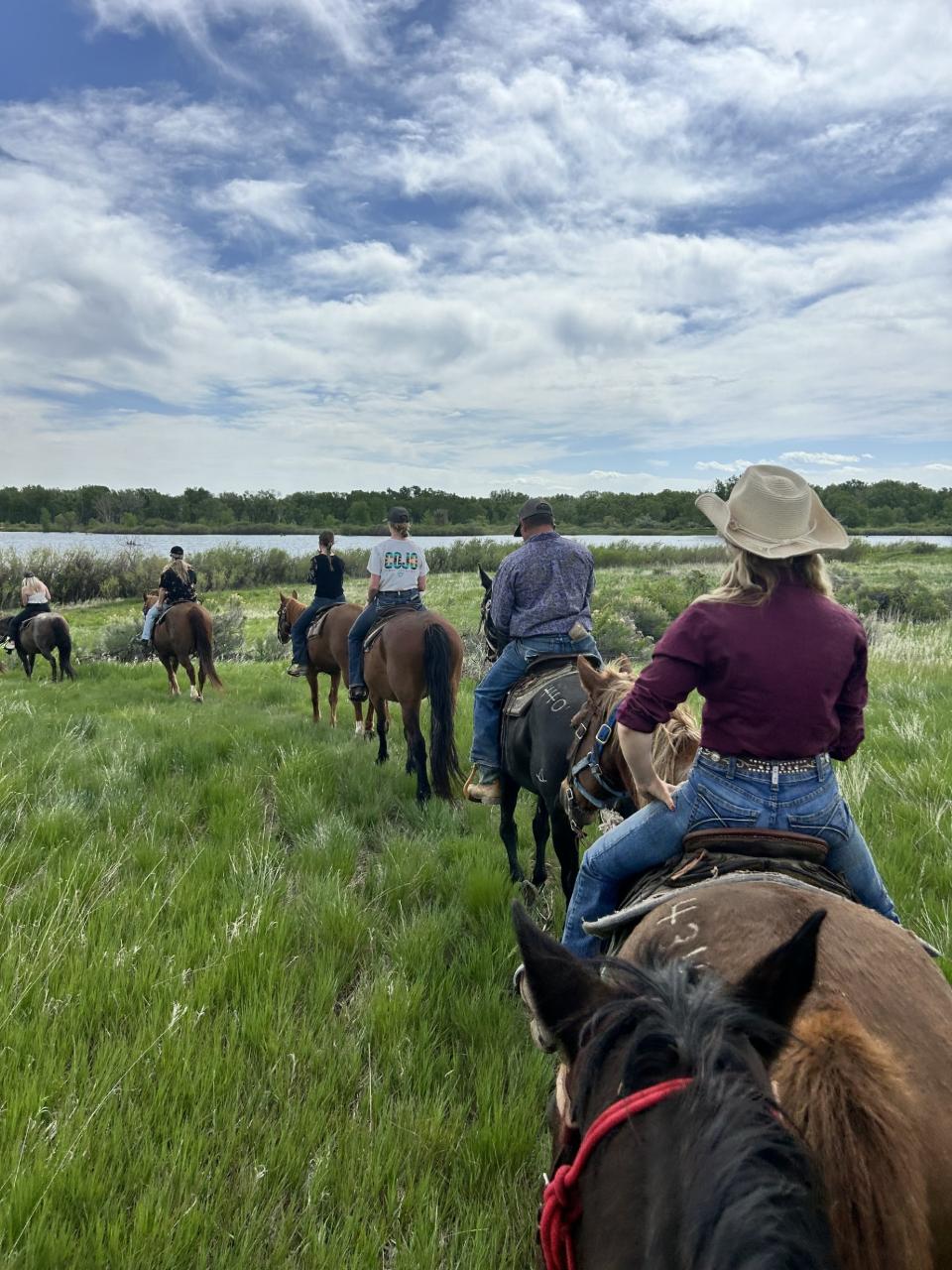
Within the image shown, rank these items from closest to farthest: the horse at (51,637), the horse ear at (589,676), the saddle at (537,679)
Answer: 1. the horse ear at (589,676)
2. the saddle at (537,679)
3. the horse at (51,637)

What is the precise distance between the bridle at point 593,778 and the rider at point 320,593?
21.6 feet

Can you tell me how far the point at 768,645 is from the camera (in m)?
2.06

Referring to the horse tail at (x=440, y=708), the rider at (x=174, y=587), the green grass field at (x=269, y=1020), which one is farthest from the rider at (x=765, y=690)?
the rider at (x=174, y=587)

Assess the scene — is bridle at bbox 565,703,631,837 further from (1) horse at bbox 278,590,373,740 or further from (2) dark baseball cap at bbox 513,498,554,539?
(1) horse at bbox 278,590,373,740

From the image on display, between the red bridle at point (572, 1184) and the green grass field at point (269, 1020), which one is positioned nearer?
the red bridle at point (572, 1184)

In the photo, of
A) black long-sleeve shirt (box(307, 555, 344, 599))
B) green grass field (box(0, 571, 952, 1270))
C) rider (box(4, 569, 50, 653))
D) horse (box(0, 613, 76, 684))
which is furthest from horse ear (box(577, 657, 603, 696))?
rider (box(4, 569, 50, 653))

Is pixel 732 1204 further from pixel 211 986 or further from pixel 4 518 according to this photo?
pixel 4 518

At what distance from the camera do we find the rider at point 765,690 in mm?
2078

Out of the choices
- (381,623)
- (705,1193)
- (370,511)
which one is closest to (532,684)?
(381,623)

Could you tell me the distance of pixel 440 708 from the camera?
6.47 metres

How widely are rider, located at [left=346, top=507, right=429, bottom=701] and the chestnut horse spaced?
20.7ft

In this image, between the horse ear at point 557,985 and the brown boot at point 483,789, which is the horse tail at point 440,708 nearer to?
the brown boot at point 483,789

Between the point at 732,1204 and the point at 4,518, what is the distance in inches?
3624

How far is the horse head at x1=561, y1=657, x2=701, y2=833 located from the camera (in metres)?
3.00
